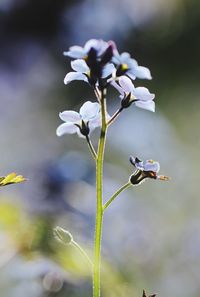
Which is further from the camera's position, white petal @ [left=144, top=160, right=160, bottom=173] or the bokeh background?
the bokeh background

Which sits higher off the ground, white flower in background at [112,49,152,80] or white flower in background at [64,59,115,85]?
white flower in background at [112,49,152,80]

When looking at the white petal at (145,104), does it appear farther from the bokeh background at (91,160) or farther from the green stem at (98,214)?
the bokeh background at (91,160)

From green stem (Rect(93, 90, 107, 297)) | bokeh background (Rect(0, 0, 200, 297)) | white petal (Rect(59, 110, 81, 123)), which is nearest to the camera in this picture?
green stem (Rect(93, 90, 107, 297))

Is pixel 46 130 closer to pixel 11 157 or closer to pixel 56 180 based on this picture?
pixel 11 157

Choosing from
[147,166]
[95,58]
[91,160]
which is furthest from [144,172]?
[91,160]

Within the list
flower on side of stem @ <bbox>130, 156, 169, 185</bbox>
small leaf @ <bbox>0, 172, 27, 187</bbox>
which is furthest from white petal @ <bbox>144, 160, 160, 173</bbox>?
small leaf @ <bbox>0, 172, 27, 187</bbox>

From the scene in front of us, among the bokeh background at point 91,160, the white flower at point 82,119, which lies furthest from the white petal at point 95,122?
the bokeh background at point 91,160

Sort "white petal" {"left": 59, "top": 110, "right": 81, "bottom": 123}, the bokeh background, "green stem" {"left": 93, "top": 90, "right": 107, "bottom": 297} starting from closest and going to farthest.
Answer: "green stem" {"left": 93, "top": 90, "right": 107, "bottom": 297} → "white petal" {"left": 59, "top": 110, "right": 81, "bottom": 123} → the bokeh background

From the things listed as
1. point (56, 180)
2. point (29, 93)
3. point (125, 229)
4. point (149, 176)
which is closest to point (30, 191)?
point (56, 180)

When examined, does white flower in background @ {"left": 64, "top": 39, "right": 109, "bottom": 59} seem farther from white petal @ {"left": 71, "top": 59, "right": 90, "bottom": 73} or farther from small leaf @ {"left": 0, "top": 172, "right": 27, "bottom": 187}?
small leaf @ {"left": 0, "top": 172, "right": 27, "bottom": 187}
